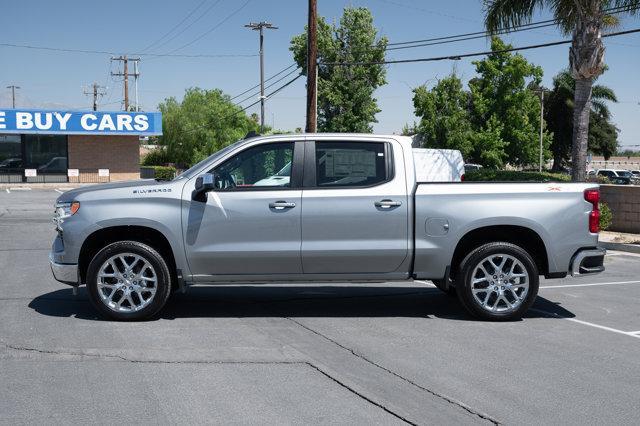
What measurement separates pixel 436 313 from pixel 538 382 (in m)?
2.65

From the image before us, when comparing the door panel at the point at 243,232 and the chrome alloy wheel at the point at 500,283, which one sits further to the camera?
the chrome alloy wheel at the point at 500,283

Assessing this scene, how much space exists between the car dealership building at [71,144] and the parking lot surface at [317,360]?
35.0 metres

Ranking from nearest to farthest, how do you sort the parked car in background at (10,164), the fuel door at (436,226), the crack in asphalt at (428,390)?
the crack in asphalt at (428,390) < the fuel door at (436,226) < the parked car in background at (10,164)

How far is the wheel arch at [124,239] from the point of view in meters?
7.64

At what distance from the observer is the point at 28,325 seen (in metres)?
7.40

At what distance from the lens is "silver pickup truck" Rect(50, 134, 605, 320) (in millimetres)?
7488

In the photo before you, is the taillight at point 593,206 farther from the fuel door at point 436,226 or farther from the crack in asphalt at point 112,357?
the crack in asphalt at point 112,357

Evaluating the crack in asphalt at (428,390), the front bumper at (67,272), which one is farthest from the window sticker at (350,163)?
the front bumper at (67,272)

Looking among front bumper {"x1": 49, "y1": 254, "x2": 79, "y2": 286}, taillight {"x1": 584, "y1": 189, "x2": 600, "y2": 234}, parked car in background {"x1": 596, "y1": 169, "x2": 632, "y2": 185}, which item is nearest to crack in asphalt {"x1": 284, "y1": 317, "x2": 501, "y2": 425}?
front bumper {"x1": 49, "y1": 254, "x2": 79, "y2": 286}

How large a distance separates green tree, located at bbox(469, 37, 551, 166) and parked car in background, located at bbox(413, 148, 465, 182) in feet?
105

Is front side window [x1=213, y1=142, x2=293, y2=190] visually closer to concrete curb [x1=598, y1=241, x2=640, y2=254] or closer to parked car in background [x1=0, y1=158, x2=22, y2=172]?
concrete curb [x1=598, y1=241, x2=640, y2=254]

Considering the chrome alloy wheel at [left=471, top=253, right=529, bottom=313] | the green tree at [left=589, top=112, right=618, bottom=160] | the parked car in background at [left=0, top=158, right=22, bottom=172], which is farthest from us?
the green tree at [left=589, top=112, right=618, bottom=160]

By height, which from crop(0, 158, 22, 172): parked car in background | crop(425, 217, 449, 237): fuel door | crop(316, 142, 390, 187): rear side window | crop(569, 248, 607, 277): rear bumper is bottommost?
crop(569, 248, 607, 277): rear bumper

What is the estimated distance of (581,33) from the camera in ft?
55.4
